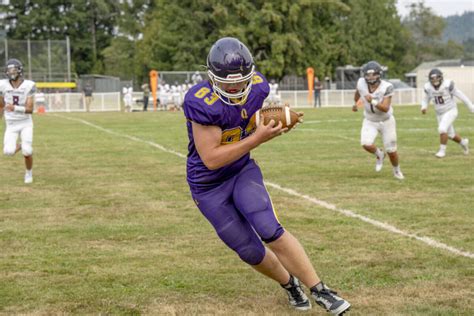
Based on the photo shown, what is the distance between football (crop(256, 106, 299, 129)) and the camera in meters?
4.83

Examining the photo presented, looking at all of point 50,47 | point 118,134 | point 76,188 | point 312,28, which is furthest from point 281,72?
point 76,188

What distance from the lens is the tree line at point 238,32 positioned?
2146 inches

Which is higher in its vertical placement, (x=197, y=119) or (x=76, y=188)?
(x=197, y=119)

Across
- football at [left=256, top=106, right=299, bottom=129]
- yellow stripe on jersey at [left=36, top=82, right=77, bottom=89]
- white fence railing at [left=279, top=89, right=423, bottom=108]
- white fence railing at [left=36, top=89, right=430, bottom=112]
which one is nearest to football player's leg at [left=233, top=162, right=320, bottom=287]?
football at [left=256, top=106, right=299, bottom=129]

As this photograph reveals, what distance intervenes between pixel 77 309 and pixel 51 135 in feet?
57.9

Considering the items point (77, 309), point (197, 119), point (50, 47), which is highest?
point (50, 47)

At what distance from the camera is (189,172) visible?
5363mm

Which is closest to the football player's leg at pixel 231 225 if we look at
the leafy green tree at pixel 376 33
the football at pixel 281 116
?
the football at pixel 281 116

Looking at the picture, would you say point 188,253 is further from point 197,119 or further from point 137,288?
point 197,119

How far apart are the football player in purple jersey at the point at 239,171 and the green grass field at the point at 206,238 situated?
372 mm

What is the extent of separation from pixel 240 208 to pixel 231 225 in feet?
0.48

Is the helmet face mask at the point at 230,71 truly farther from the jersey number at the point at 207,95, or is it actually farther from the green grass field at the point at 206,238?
the green grass field at the point at 206,238

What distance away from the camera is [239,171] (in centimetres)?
524

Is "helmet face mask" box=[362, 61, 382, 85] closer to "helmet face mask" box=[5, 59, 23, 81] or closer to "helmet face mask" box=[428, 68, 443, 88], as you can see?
"helmet face mask" box=[428, 68, 443, 88]
